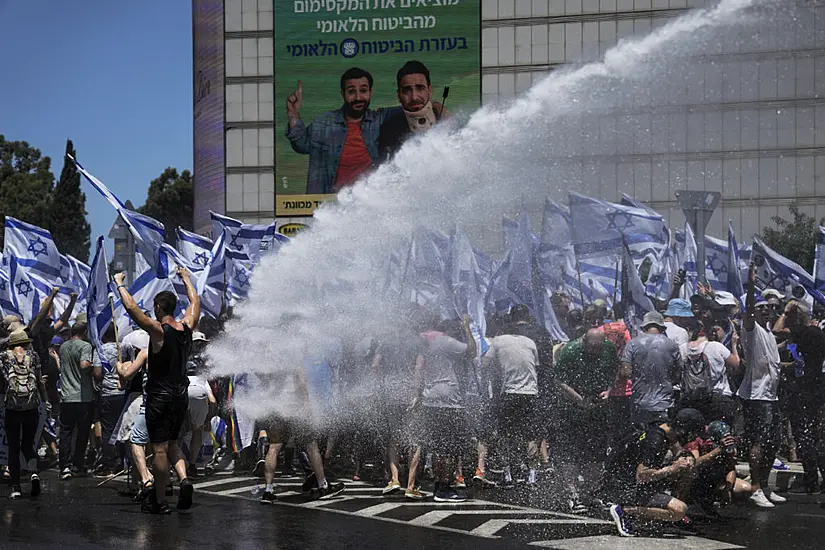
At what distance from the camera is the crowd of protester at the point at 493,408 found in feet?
32.3

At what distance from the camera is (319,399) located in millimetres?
11117

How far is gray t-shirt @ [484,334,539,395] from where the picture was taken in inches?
481

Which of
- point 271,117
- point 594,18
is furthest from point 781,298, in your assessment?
point 271,117

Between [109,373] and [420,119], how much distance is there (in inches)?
954

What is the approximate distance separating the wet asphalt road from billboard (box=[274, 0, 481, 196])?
26.3 m

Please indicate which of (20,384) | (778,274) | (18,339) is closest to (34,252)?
(18,339)

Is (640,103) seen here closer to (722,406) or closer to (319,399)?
(722,406)

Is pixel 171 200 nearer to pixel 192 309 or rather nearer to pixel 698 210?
pixel 698 210

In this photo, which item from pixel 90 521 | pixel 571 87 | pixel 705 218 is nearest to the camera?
pixel 90 521

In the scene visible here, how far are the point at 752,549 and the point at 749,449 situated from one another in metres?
2.94

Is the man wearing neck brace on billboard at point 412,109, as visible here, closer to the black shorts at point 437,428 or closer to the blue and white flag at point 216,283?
the blue and white flag at point 216,283

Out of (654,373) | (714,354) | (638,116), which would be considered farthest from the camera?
(638,116)

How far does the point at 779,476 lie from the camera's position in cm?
1255

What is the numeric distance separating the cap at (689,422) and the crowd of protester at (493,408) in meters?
0.01
